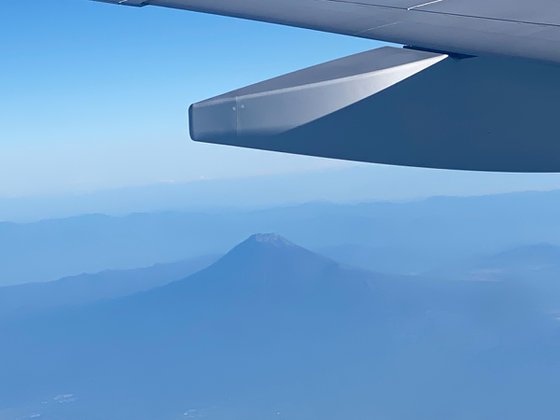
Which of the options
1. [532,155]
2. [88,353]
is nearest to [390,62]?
[532,155]

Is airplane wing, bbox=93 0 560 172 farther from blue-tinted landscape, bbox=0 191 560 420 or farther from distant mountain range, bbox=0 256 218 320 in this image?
distant mountain range, bbox=0 256 218 320

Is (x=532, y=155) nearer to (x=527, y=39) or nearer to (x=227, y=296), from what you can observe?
(x=527, y=39)

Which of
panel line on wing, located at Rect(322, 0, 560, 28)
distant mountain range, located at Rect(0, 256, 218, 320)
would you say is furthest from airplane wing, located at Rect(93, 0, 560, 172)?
distant mountain range, located at Rect(0, 256, 218, 320)

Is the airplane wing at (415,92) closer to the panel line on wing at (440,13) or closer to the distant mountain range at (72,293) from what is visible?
the panel line on wing at (440,13)

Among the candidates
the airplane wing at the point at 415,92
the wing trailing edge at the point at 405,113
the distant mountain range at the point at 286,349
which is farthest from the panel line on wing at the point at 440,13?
the distant mountain range at the point at 286,349

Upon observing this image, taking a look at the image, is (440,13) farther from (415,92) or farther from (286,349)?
(286,349)

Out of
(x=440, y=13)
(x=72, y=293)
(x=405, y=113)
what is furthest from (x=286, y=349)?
(x=440, y=13)

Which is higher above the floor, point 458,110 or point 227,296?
point 458,110
